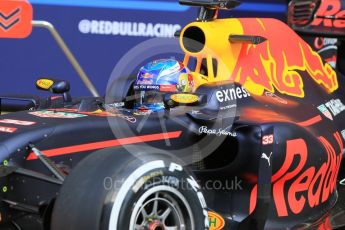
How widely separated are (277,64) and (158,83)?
40.1 inches

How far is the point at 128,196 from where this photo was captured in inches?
126

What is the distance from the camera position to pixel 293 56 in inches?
203

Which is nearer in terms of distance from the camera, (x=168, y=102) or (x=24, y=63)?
(x=168, y=102)

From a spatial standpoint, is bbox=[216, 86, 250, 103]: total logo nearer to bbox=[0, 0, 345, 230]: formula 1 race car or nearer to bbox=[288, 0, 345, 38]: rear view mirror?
bbox=[0, 0, 345, 230]: formula 1 race car

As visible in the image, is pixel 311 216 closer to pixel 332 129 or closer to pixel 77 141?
pixel 332 129

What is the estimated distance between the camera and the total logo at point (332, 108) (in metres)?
5.08

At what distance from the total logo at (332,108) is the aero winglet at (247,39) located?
0.77 meters

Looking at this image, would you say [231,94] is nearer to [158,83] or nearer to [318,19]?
[158,83]

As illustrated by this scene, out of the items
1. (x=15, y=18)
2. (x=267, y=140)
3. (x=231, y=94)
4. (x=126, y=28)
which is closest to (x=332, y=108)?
(x=231, y=94)

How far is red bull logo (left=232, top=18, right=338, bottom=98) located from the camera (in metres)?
4.82

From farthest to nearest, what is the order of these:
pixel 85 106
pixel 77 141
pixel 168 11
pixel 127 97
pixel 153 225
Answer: pixel 168 11
pixel 127 97
pixel 85 106
pixel 77 141
pixel 153 225

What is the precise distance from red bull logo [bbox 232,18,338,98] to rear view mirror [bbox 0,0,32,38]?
11.4ft

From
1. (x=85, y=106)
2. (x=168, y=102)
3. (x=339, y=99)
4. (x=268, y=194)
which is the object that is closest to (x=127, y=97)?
(x=85, y=106)

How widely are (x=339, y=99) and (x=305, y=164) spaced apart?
115 centimetres
